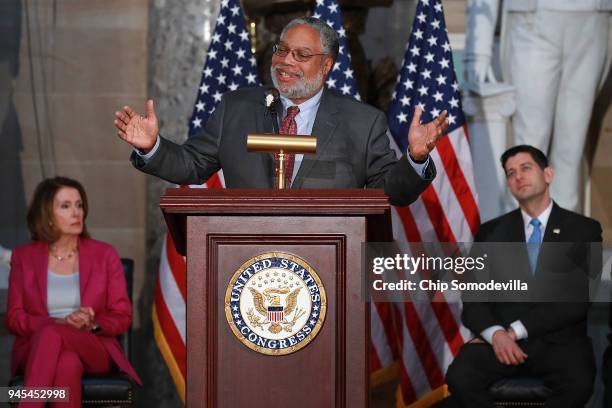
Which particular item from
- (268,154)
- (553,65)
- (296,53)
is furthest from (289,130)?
(553,65)

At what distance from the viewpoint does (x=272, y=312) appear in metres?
3.28

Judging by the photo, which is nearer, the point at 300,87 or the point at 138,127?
the point at 138,127

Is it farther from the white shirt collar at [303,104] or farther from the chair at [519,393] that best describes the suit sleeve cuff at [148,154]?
the chair at [519,393]

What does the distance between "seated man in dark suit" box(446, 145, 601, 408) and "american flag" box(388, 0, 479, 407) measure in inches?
17.0

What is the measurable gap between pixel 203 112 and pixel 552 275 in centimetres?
191

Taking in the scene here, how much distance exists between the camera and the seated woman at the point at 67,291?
521 centimetres

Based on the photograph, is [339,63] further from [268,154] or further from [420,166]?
[420,166]

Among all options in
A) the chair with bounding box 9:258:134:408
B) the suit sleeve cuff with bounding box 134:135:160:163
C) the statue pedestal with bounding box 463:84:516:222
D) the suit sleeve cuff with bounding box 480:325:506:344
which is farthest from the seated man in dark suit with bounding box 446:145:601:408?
the suit sleeve cuff with bounding box 134:135:160:163

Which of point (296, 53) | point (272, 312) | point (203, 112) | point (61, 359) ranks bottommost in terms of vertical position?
point (61, 359)

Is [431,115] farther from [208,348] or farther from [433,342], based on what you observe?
[208,348]

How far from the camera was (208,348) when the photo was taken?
10.9ft

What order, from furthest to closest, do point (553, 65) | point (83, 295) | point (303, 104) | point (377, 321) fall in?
point (553, 65) < point (377, 321) < point (83, 295) < point (303, 104)

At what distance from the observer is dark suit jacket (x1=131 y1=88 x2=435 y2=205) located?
391 centimetres

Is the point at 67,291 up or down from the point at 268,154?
down
